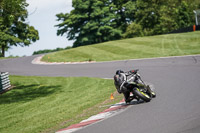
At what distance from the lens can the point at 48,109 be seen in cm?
1158

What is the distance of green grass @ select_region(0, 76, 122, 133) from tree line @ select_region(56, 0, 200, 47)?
1746 inches

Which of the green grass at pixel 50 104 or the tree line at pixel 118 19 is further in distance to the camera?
the tree line at pixel 118 19

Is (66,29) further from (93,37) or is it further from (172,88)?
(172,88)

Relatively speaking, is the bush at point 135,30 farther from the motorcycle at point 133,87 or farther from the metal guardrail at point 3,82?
the motorcycle at point 133,87

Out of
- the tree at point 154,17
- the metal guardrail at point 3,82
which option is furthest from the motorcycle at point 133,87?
the tree at point 154,17

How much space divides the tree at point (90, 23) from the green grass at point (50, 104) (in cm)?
4397

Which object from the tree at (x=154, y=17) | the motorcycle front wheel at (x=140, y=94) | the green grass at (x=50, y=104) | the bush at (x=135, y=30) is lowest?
the green grass at (x=50, y=104)

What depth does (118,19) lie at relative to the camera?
72625 mm

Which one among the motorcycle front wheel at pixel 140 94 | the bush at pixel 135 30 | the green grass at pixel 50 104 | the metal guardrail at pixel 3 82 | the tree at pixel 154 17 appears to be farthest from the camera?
the tree at pixel 154 17

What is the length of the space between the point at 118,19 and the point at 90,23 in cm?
1192

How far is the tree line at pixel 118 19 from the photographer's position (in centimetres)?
6312

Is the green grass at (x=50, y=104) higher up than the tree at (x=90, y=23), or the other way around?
the tree at (x=90, y=23)

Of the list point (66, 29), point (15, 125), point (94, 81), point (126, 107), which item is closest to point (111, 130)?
point (126, 107)

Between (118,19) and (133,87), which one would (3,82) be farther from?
(118,19)
